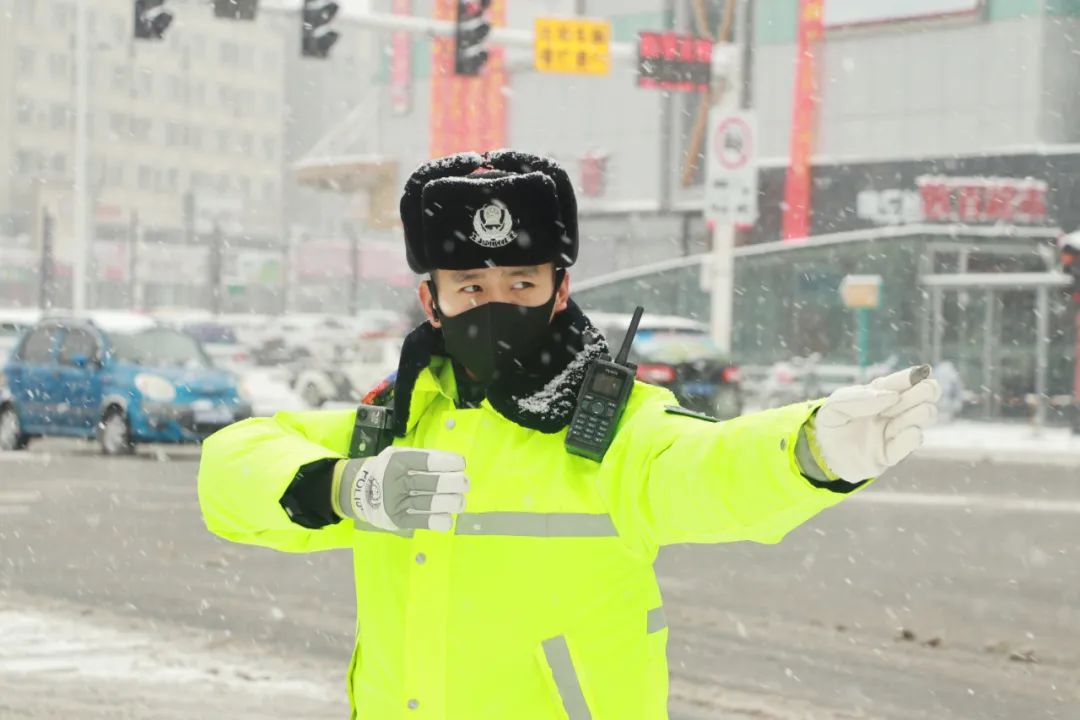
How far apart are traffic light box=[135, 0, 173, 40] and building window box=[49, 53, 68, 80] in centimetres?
8495

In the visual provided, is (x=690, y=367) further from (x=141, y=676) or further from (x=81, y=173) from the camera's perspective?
(x=81, y=173)

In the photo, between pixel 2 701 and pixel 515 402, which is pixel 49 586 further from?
pixel 515 402

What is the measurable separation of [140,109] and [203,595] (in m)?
106

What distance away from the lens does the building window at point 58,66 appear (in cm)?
10219

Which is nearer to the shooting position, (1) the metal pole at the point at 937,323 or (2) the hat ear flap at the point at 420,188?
(2) the hat ear flap at the point at 420,188

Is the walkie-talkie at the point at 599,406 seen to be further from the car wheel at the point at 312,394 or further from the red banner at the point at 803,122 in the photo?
the red banner at the point at 803,122

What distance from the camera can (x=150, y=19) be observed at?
21.6 metres

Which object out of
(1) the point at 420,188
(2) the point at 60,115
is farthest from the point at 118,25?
(1) the point at 420,188

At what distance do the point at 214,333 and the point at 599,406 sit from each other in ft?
164

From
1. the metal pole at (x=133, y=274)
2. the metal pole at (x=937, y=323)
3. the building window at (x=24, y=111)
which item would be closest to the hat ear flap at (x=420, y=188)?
the metal pole at (x=937, y=323)

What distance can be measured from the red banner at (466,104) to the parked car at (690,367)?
2609 cm

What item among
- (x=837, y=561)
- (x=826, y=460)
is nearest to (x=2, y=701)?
(x=826, y=460)

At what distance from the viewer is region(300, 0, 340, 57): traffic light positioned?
2220 cm

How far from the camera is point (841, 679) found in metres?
7.07
